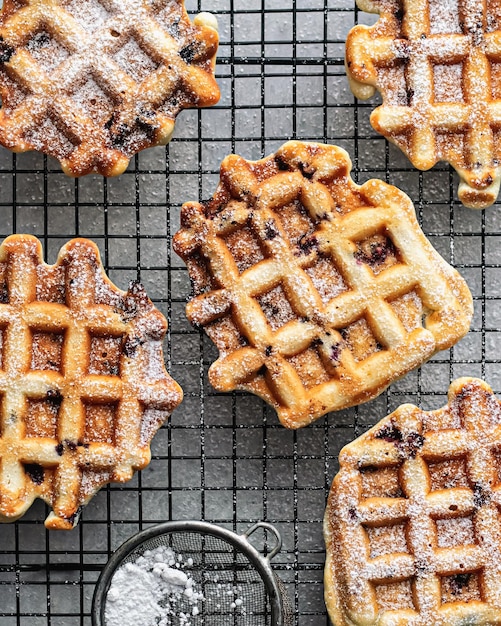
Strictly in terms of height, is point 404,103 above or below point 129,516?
above

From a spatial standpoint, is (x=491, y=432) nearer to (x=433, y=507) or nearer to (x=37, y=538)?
(x=433, y=507)

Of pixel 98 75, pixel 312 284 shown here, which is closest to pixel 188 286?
pixel 312 284

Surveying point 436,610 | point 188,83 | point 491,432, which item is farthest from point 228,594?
point 188,83

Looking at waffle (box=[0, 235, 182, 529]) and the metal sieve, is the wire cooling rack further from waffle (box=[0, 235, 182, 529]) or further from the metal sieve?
waffle (box=[0, 235, 182, 529])

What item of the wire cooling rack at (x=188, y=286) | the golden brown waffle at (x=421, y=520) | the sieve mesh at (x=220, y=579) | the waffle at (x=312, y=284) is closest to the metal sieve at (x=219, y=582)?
the sieve mesh at (x=220, y=579)

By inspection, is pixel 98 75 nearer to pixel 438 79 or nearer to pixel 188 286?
pixel 188 286

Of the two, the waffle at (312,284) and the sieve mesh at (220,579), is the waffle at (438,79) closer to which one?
the waffle at (312,284)
